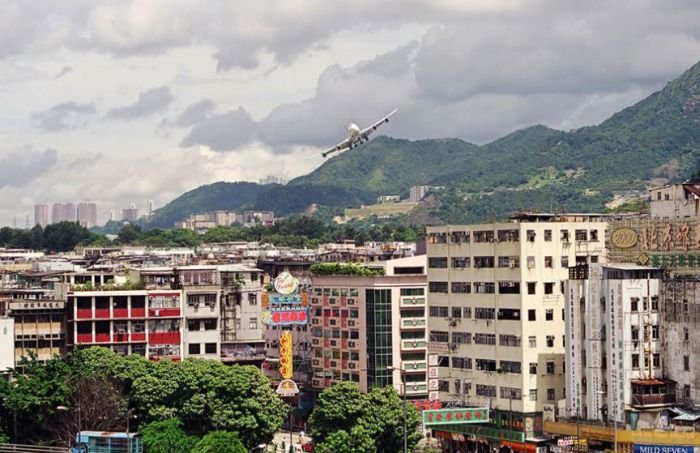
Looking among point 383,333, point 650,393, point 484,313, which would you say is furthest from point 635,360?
point 383,333

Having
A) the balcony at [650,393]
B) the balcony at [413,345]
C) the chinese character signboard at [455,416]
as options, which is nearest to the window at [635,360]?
the balcony at [650,393]

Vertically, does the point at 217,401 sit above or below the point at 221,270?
below

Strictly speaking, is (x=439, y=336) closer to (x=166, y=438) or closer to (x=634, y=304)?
(x=166, y=438)

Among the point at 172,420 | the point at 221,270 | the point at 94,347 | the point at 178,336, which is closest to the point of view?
the point at 172,420

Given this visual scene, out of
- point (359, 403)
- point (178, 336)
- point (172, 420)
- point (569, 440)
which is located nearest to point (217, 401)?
point (172, 420)

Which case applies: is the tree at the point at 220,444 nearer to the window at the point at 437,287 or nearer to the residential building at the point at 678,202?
the window at the point at 437,287

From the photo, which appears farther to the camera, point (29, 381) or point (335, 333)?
point (335, 333)

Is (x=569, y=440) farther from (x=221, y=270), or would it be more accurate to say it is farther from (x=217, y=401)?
(x=221, y=270)

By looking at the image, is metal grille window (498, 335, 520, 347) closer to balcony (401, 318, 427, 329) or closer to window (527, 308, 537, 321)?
window (527, 308, 537, 321)
